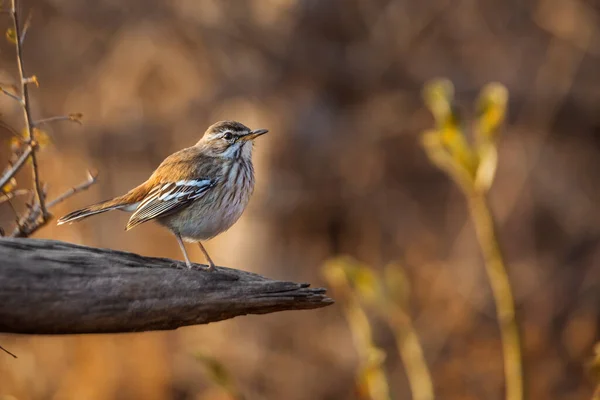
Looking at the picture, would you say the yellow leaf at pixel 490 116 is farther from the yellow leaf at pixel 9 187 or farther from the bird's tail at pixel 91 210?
the yellow leaf at pixel 9 187

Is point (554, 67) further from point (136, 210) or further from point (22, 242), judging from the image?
point (22, 242)

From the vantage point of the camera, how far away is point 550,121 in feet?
39.0

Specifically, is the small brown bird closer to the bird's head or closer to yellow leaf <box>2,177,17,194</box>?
the bird's head

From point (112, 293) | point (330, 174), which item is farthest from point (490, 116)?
point (330, 174)

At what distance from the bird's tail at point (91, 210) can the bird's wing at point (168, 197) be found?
11cm

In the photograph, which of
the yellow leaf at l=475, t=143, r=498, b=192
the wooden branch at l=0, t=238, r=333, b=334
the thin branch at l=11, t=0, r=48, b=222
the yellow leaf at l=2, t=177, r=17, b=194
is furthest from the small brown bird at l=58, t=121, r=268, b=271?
the yellow leaf at l=475, t=143, r=498, b=192

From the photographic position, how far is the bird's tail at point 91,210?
4699 mm

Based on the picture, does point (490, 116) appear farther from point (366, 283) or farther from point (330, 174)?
point (330, 174)

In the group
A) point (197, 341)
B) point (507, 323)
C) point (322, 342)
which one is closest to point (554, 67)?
point (322, 342)

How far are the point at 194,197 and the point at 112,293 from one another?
1.32 m

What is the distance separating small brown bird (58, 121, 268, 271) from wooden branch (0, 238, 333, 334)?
724mm

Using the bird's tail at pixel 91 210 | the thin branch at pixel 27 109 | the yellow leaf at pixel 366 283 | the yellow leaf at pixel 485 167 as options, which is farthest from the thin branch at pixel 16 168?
the yellow leaf at pixel 485 167

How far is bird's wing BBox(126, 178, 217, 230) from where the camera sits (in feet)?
15.9

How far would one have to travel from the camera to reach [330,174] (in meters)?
11.5
